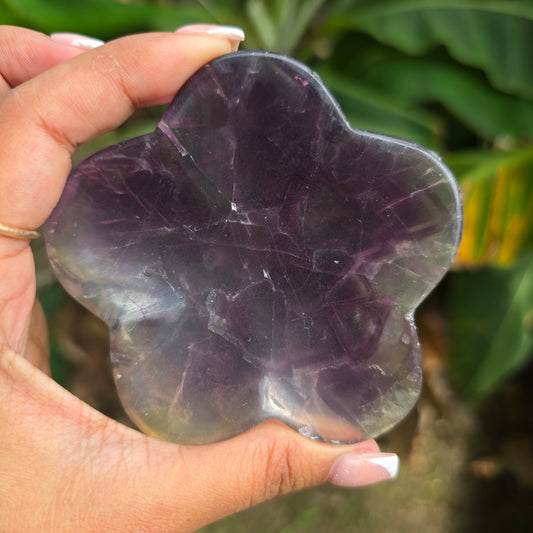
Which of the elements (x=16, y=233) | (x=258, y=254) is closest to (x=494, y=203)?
(x=258, y=254)

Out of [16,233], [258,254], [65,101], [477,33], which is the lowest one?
[16,233]

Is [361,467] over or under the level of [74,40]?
under

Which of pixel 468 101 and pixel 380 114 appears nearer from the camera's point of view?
pixel 380 114

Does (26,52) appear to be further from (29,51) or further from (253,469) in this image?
(253,469)

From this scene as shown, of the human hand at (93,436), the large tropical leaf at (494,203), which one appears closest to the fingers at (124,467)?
the human hand at (93,436)

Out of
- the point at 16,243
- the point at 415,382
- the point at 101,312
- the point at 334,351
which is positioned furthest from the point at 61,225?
the point at 415,382

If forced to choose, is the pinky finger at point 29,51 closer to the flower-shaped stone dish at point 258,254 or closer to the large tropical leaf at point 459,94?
the flower-shaped stone dish at point 258,254
